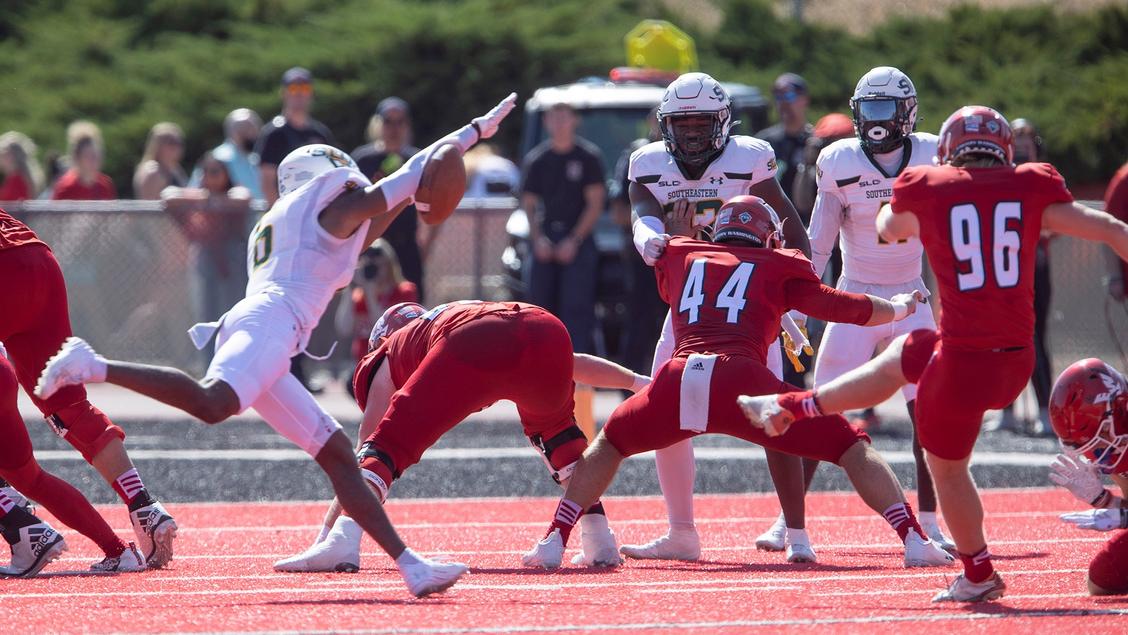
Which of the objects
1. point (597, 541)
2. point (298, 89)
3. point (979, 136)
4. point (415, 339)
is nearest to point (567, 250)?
point (298, 89)

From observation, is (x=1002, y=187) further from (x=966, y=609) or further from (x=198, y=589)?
(x=198, y=589)

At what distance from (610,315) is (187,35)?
1582 cm

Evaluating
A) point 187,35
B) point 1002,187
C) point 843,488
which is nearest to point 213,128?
point 187,35

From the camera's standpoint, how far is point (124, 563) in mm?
7031

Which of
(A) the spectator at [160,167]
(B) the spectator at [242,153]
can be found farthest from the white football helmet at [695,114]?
(A) the spectator at [160,167]

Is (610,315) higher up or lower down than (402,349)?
lower down

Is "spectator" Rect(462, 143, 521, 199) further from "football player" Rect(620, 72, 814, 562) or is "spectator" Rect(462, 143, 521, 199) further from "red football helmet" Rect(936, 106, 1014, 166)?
"red football helmet" Rect(936, 106, 1014, 166)

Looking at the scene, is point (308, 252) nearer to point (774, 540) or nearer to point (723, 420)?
point (723, 420)

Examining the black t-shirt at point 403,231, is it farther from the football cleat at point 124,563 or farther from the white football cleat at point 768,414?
the white football cleat at point 768,414

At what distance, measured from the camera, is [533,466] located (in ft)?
36.2

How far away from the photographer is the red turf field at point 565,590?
5660mm

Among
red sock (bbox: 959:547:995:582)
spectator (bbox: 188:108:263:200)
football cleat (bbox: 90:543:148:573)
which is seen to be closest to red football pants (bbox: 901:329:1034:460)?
red sock (bbox: 959:547:995:582)

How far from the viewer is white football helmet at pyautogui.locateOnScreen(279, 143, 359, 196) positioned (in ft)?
21.8

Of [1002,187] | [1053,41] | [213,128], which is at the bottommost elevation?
[213,128]
